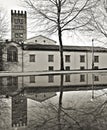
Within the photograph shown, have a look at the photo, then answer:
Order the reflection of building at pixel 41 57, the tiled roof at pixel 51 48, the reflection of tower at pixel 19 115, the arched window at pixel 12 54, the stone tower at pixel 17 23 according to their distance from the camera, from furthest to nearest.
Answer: the stone tower at pixel 17 23 < the tiled roof at pixel 51 48 < the arched window at pixel 12 54 < the reflection of building at pixel 41 57 < the reflection of tower at pixel 19 115

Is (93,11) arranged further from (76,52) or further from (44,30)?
(76,52)

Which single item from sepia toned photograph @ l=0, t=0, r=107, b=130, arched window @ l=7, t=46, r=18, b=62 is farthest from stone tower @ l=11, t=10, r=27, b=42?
arched window @ l=7, t=46, r=18, b=62

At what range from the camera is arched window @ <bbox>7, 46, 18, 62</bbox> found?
33344 millimetres

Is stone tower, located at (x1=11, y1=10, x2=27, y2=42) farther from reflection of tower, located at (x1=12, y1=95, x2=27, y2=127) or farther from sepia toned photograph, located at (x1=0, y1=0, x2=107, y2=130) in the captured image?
Answer: reflection of tower, located at (x1=12, y1=95, x2=27, y2=127)

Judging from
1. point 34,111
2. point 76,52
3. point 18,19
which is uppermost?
point 18,19

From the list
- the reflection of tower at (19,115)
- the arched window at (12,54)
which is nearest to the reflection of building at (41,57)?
the arched window at (12,54)

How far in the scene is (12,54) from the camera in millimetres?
33562

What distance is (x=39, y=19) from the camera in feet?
76.3

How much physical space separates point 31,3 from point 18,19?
50588 mm

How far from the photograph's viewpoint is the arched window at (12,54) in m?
33.3

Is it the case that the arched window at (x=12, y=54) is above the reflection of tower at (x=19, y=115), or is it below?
above

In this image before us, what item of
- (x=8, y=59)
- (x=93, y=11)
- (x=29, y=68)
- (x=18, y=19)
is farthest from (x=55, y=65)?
(x=18, y=19)

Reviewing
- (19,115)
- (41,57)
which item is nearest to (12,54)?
(41,57)

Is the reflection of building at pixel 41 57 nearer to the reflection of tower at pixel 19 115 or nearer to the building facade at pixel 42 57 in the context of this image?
the building facade at pixel 42 57
